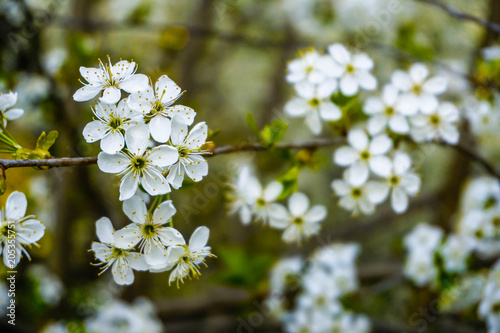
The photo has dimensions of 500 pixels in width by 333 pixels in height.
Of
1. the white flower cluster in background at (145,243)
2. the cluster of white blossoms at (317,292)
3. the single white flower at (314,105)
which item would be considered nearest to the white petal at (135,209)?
the white flower cluster in background at (145,243)

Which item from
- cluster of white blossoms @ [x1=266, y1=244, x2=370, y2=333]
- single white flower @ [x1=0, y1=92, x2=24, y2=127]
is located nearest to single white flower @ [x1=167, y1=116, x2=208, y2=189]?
single white flower @ [x1=0, y1=92, x2=24, y2=127]

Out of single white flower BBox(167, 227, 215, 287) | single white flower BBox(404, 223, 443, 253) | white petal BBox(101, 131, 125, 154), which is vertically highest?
single white flower BBox(404, 223, 443, 253)

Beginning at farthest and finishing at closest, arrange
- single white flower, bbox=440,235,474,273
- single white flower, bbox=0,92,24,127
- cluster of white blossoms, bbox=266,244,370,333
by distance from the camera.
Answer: cluster of white blossoms, bbox=266,244,370,333 < single white flower, bbox=440,235,474,273 < single white flower, bbox=0,92,24,127

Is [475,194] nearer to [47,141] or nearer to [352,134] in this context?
[352,134]

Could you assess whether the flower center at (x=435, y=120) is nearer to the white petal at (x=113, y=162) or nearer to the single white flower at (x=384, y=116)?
the single white flower at (x=384, y=116)

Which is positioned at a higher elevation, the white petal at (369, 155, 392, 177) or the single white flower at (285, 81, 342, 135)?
the single white flower at (285, 81, 342, 135)

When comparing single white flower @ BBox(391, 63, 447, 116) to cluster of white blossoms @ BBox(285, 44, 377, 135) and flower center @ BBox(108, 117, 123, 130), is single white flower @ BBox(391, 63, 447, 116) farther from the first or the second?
flower center @ BBox(108, 117, 123, 130)

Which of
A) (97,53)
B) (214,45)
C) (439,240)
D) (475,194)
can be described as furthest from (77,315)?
(214,45)
